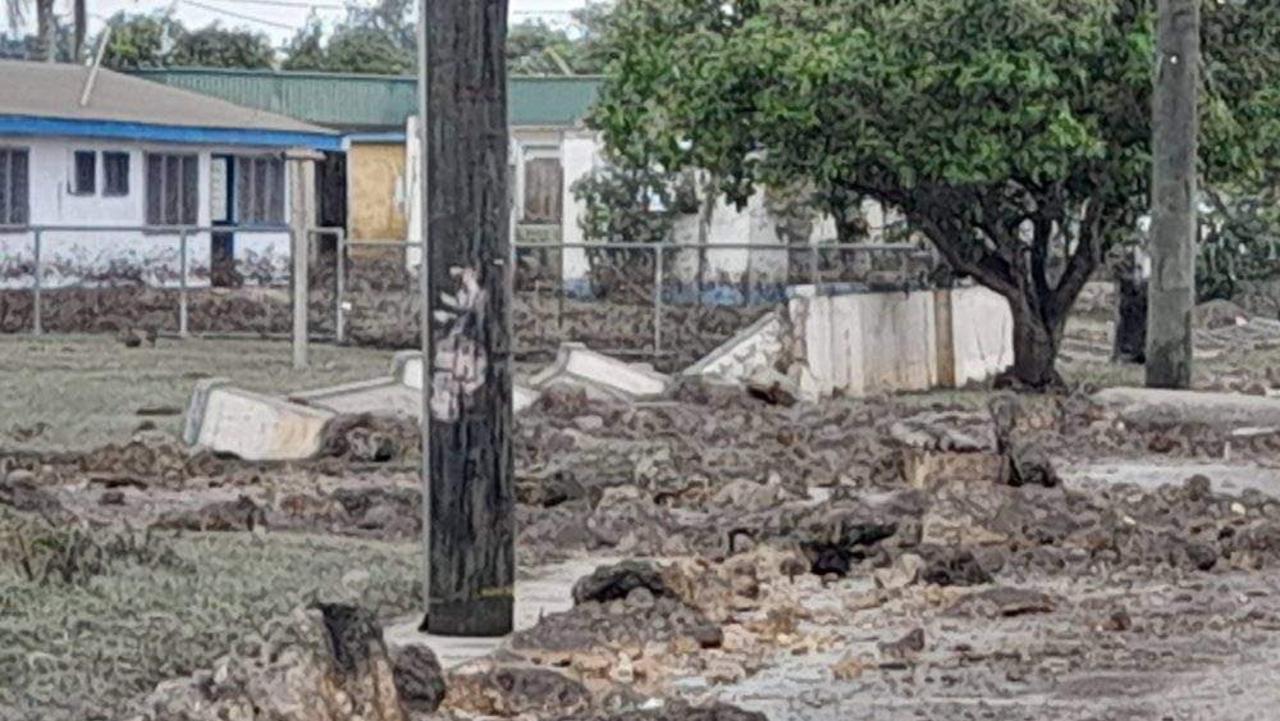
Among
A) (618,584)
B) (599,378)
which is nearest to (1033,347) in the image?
(599,378)

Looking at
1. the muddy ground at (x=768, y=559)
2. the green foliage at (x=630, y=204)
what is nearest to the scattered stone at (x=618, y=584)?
the muddy ground at (x=768, y=559)

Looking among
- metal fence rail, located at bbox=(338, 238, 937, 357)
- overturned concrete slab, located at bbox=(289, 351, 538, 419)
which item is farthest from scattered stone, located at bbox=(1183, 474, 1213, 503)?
metal fence rail, located at bbox=(338, 238, 937, 357)

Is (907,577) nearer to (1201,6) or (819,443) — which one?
(819,443)

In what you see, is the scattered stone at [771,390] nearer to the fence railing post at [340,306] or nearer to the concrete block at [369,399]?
the concrete block at [369,399]

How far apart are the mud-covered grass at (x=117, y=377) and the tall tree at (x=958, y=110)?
15.2ft

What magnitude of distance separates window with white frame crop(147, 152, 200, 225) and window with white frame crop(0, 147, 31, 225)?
263 centimetres

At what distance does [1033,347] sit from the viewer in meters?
36.0

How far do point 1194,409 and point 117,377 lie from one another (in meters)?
11.2

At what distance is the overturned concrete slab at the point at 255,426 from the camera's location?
77.0ft

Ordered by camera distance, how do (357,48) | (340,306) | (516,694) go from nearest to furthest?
(516,694) < (340,306) < (357,48)

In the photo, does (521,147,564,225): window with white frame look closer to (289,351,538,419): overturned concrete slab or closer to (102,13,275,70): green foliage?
(102,13,275,70): green foliage

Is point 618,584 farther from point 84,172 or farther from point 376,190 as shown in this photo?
point 376,190

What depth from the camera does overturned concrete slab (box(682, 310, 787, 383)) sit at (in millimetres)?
33031

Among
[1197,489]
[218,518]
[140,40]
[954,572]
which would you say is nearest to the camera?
[954,572]
